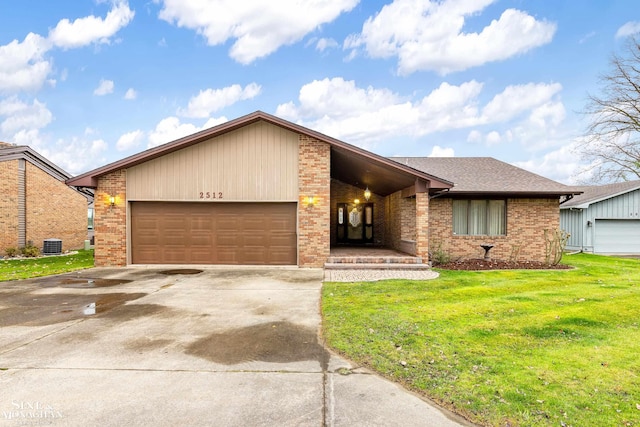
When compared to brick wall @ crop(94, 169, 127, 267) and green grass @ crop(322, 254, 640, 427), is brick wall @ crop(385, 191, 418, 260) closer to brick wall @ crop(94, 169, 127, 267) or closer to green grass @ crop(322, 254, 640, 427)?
A: green grass @ crop(322, 254, 640, 427)

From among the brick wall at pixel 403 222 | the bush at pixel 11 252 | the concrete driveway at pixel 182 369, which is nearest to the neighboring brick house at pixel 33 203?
the bush at pixel 11 252

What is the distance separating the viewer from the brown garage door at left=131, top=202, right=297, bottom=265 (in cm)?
1204

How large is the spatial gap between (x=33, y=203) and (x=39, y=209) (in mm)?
403

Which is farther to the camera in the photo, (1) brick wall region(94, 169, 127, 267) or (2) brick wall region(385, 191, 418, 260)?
(2) brick wall region(385, 191, 418, 260)

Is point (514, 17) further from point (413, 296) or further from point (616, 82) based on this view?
point (413, 296)

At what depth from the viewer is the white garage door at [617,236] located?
18.5 metres

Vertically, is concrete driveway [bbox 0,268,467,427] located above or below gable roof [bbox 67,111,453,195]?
below

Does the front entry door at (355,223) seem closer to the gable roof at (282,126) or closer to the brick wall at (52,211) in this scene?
the gable roof at (282,126)

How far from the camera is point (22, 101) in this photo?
46969mm

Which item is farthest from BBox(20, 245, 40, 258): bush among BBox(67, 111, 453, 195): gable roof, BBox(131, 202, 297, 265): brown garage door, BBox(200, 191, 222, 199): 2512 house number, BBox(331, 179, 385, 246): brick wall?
BBox(331, 179, 385, 246): brick wall

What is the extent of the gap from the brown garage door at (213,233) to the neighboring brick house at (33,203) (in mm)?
9080

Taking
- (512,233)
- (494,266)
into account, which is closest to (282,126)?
(494,266)

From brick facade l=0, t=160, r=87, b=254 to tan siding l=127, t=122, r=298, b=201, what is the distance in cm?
921

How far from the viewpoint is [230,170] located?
11891 millimetres
